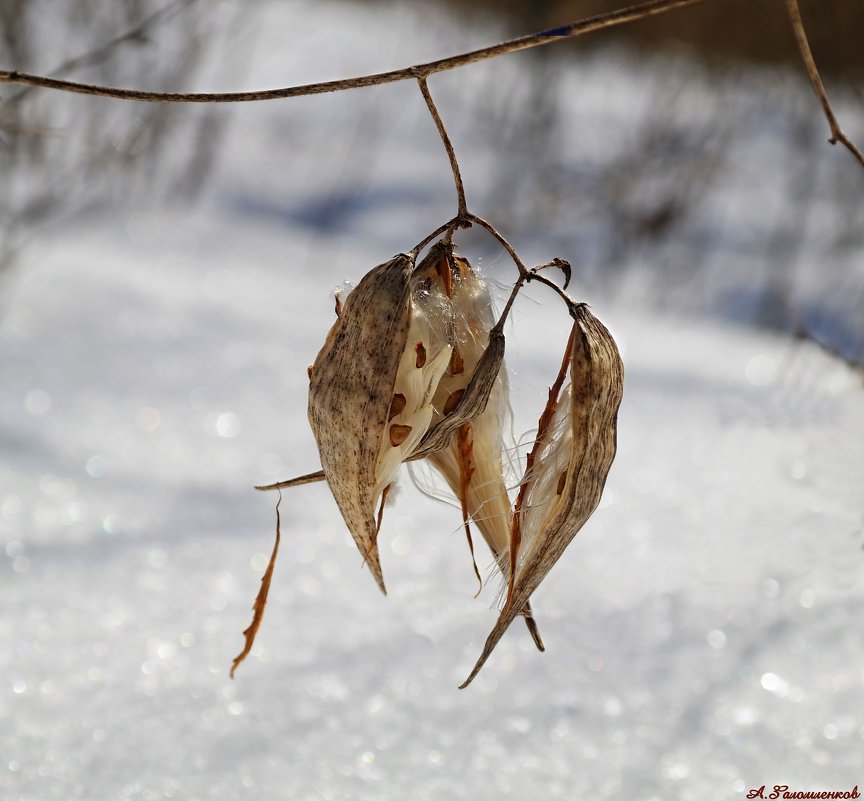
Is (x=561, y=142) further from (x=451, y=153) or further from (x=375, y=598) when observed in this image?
(x=451, y=153)

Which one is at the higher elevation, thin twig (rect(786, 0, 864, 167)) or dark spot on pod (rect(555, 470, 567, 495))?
thin twig (rect(786, 0, 864, 167))

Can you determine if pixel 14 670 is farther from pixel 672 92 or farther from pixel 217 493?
pixel 672 92

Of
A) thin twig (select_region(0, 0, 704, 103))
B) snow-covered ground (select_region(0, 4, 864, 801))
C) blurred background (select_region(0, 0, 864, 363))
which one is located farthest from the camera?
blurred background (select_region(0, 0, 864, 363))

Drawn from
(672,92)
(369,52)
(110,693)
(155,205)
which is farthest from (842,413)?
(369,52)

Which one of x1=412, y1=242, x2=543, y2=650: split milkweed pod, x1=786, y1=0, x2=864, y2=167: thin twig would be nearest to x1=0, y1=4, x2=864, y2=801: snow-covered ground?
x1=412, y1=242, x2=543, y2=650: split milkweed pod

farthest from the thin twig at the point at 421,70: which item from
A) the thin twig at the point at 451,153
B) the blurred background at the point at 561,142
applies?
the blurred background at the point at 561,142

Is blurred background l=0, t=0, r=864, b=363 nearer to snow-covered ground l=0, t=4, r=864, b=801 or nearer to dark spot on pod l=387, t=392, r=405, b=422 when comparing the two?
snow-covered ground l=0, t=4, r=864, b=801
